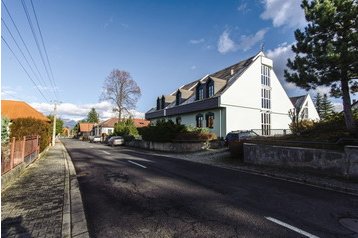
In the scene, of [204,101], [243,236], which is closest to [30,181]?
[243,236]

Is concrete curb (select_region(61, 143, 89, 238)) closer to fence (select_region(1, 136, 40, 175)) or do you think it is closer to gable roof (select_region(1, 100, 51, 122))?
fence (select_region(1, 136, 40, 175))

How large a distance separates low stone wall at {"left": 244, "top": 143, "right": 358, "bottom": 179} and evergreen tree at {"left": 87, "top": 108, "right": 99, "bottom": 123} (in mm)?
133881

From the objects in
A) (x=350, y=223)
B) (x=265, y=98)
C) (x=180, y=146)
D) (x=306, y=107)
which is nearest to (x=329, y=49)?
(x=350, y=223)

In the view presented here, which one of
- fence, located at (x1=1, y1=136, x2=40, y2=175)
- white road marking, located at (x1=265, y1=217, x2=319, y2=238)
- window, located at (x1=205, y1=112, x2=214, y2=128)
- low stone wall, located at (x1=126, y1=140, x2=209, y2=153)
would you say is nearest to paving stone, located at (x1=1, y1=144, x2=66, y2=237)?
fence, located at (x1=1, y1=136, x2=40, y2=175)

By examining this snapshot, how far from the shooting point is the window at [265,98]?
1326 inches

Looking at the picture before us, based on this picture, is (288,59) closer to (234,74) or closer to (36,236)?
(36,236)

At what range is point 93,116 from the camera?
142 metres

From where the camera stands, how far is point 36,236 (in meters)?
4.61

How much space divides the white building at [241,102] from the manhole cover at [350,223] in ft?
77.4

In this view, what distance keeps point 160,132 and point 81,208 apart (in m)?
22.4

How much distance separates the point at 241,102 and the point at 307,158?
19.5m

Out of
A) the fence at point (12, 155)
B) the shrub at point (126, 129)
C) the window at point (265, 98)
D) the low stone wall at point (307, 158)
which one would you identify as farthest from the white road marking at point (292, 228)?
the shrub at point (126, 129)

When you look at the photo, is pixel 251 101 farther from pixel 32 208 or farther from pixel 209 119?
pixel 32 208

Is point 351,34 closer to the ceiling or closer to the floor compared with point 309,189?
closer to the ceiling
